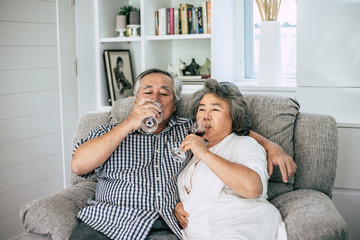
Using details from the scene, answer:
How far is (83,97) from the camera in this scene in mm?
3389

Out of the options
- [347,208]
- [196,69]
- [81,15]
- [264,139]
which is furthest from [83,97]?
[347,208]

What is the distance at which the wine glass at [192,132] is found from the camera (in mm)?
1600

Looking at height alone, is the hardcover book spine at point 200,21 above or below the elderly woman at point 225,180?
above

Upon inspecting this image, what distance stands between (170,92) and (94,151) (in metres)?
0.49

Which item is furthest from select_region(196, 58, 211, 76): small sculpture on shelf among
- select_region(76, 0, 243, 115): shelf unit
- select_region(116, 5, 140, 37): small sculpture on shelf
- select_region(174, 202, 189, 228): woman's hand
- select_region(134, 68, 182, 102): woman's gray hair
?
select_region(174, 202, 189, 228): woman's hand

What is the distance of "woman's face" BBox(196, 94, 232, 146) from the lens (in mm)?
1743

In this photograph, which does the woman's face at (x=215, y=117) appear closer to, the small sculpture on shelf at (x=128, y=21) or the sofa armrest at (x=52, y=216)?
the sofa armrest at (x=52, y=216)

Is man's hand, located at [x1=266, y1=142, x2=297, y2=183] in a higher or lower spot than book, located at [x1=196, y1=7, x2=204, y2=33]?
lower

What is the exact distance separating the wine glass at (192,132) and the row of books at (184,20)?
1.61 metres

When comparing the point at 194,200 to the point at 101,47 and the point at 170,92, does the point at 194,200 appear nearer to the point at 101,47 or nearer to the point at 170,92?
the point at 170,92

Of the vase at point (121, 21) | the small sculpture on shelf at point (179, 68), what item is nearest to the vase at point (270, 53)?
the small sculpture on shelf at point (179, 68)

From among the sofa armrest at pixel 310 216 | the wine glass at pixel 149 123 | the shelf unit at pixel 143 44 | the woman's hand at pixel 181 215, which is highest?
the shelf unit at pixel 143 44

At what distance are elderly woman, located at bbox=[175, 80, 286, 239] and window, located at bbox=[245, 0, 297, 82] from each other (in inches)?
65.4

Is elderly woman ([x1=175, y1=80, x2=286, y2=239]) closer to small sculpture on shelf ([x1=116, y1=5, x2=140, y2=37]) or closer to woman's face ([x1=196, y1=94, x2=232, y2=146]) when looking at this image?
woman's face ([x1=196, y1=94, x2=232, y2=146])
